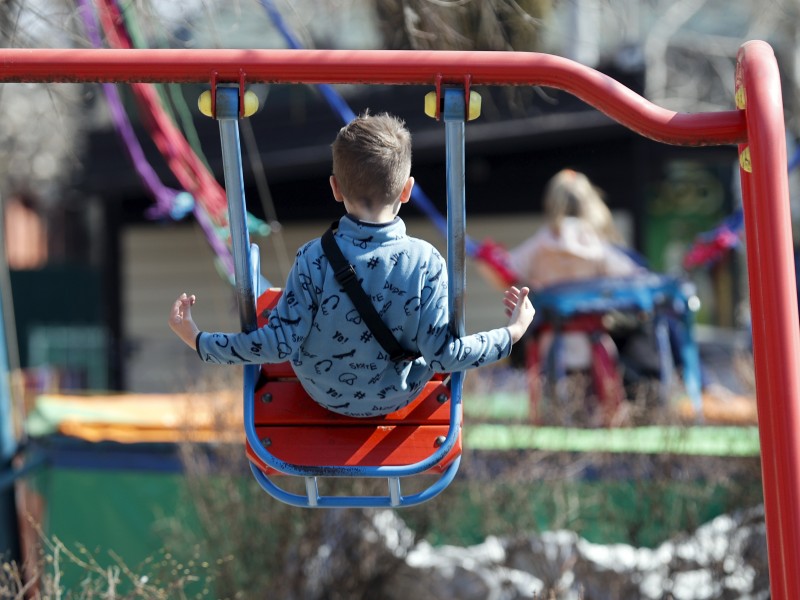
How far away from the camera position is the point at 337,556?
15.8ft

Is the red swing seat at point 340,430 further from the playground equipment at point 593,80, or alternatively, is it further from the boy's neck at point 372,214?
the playground equipment at point 593,80

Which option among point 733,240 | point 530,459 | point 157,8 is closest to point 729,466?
point 530,459

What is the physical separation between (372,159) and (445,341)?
45 centimetres

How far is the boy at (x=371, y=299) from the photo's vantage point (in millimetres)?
2518

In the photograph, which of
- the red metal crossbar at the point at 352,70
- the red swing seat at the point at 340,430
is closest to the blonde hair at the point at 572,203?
the red swing seat at the point at 340,430

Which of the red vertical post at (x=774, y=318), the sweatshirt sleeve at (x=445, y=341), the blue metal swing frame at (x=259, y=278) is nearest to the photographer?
the red vertical post at (x=774, y=318)

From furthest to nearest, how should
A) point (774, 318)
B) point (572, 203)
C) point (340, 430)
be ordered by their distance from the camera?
point (572, 203) < point (340, 430) < point (774, 318)

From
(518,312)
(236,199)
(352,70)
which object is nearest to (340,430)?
(518,312)

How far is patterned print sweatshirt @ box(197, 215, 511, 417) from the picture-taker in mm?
2533

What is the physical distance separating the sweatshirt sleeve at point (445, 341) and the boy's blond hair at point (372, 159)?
0.71ft

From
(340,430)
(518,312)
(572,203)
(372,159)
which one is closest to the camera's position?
(372,159)

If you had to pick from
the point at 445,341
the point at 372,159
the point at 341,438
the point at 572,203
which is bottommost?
the point at 341,438

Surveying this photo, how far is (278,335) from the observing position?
8.29ft

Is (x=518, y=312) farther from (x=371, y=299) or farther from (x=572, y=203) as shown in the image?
(x=572, y=203)
